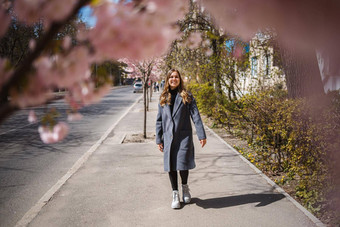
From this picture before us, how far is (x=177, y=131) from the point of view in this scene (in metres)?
4.52

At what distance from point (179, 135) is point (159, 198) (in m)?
0.97

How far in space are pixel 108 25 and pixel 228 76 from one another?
28.1 ft

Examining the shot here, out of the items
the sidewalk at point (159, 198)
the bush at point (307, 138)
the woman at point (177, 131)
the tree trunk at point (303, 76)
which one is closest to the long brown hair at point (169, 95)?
the woman at point (177, 131)

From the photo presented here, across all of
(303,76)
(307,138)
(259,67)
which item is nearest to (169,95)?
(307,138)

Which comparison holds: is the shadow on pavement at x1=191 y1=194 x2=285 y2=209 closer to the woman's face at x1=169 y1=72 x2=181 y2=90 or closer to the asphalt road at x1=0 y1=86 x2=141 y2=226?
the woman's face at x1=169 y1=72 x2=181 y2=90

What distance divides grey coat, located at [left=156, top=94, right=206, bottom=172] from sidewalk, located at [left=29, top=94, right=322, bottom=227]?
58 centimetres

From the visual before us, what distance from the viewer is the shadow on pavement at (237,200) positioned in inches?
170

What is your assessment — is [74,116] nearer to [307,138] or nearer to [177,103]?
[177,103]

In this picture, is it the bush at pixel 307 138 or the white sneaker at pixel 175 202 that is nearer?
the bush at pixel 307 138

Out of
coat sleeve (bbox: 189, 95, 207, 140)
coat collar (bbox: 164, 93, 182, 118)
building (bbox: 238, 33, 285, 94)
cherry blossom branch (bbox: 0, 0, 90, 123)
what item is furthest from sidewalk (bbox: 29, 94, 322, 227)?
cherry blossom branch (bbox: 0, 0, 90, 123)

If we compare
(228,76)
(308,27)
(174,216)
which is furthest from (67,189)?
(228,76)

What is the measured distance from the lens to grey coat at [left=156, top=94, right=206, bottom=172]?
4.43m

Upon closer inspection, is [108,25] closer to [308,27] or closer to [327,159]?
[308,27]

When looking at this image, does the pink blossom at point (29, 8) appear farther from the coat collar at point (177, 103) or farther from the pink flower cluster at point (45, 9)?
the coat collar at point (177, 103)
